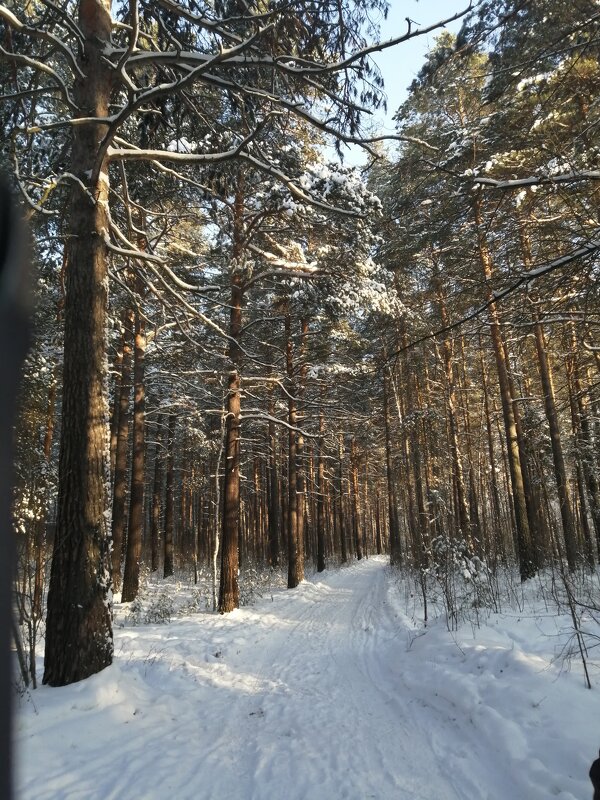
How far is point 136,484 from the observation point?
43.4ft

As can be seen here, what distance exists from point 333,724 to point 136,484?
33.8ft

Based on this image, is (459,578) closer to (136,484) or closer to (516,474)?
(516,474)

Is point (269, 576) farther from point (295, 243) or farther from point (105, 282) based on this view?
point (105, 282)

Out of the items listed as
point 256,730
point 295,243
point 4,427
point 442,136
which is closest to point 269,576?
point 295,243

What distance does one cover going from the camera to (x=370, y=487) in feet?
136

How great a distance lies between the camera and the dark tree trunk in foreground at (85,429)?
15.0 feet

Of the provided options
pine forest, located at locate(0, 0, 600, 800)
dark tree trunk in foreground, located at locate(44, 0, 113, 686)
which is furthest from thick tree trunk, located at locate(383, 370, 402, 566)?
dark tree trunk in foreground, located at locate(44, 0, 113, 686)

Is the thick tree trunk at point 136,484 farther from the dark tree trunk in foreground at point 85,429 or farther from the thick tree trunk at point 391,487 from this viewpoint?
the thick tree trunk at point 391,487

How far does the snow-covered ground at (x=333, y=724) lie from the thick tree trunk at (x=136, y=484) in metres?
5.78

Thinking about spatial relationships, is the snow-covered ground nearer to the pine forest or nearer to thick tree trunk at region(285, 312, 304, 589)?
the pine forest

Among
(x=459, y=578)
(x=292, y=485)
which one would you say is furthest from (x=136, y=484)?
(x=459, y=578)

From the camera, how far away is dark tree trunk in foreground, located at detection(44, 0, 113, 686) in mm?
4586

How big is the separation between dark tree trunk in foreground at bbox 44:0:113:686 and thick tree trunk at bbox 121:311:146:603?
6.41 m

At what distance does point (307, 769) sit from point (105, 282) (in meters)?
5.11
